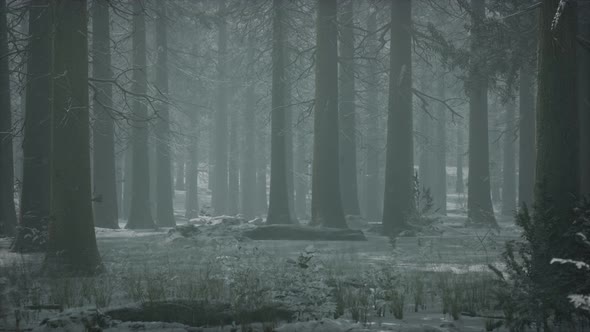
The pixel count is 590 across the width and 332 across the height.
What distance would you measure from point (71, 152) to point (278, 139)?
13.5 metres

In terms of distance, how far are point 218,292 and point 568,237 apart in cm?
427

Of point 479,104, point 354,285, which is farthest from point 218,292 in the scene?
point 479,104

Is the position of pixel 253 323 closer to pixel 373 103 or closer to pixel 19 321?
pixel 19 321

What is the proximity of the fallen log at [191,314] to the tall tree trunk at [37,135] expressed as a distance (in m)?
8.48

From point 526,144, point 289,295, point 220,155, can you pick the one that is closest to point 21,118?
A: point 289,295

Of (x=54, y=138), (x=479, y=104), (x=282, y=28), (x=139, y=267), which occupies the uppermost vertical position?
(x=282, y=28)

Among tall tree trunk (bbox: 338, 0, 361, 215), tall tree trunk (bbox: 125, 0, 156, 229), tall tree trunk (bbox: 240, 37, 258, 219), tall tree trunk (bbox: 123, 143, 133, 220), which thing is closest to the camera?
tall tree trunk (bbox: 125, 0, 156, 229)

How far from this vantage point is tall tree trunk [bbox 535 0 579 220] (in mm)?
7492

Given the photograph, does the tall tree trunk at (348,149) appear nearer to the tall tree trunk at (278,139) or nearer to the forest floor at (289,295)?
the tall tree trunk at (278,139)

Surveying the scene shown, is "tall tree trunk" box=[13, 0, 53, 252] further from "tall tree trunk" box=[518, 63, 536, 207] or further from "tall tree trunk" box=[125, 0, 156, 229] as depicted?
"tall tree trunk" box=[518, 63, 536, 207]

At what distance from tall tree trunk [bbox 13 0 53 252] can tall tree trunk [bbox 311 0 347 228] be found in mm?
8181

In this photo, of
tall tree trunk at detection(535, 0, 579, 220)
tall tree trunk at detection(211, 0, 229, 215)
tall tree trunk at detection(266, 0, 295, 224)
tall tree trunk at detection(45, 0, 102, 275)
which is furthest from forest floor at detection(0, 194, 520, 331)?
tall tree trunk at detection(211, 0, 229, 215)

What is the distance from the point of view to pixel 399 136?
19.9 metres

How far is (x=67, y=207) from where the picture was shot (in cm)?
Result: 1053
